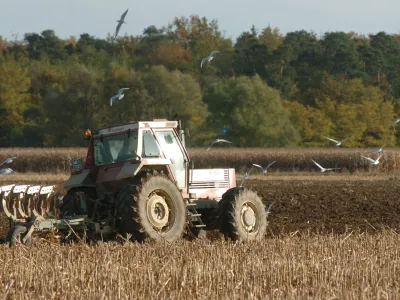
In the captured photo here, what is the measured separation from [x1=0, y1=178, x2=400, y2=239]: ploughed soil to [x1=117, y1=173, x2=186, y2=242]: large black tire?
264cm

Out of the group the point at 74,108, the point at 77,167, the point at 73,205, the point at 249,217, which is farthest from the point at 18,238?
the point at 74,108

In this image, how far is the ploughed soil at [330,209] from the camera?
18.1 metres

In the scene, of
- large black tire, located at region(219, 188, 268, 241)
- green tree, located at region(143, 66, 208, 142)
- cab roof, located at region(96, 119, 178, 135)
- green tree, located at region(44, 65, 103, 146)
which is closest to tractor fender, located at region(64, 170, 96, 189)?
cab roof, located at region(96, 119, 178, 135)

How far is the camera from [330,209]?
21094 millimetres

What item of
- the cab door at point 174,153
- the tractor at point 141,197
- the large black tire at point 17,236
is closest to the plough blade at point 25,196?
the tractor at point 141,197

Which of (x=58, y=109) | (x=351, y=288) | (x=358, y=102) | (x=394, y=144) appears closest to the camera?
(x=351, y=288)

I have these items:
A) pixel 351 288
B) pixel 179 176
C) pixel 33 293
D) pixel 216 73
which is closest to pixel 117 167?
pixel 179 176

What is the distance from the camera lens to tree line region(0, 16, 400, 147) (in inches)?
2638

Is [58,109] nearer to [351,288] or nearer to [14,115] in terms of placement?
[14,115]

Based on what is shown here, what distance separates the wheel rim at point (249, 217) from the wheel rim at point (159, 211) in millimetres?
1489

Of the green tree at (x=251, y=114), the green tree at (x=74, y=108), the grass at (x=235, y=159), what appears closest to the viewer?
the grass at (x=235, y=159)

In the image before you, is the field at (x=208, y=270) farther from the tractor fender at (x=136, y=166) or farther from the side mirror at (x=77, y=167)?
the side mirror at (x=77, y=167)

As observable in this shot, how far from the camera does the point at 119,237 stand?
45.8 feet

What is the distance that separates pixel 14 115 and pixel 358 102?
2918cm
